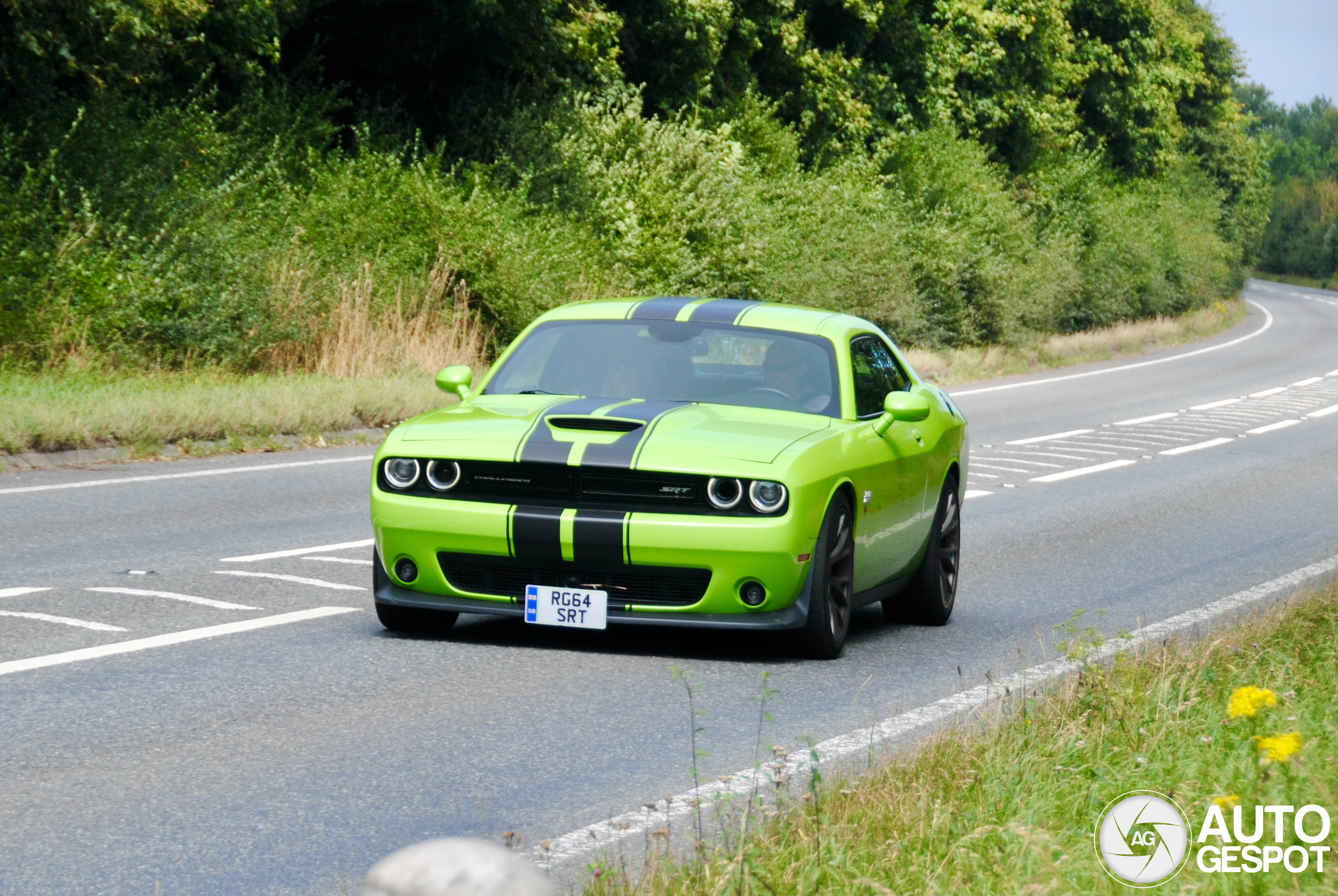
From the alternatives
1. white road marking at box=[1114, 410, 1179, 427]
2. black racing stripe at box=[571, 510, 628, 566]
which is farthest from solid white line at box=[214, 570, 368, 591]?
white road marking at box=[1114, 410, 1179, 427]

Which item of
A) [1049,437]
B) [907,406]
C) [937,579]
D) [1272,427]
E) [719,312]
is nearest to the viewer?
[907,406]

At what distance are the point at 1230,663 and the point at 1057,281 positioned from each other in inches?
1655

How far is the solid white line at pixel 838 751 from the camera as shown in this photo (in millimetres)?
4918

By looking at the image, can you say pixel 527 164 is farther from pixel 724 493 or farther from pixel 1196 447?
pixel 724 493

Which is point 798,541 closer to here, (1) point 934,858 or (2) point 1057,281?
(1) point 934,858

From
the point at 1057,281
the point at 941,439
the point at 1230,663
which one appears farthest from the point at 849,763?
the point at 1057,281

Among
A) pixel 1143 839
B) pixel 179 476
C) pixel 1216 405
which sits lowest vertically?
pixel 1216 405

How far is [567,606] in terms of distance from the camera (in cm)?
753

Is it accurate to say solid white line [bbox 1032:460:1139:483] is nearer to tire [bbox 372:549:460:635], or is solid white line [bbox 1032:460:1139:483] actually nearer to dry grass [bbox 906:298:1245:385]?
tire [bbox 372:549:460:635]

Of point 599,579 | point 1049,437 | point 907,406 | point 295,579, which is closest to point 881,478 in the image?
point 907,406

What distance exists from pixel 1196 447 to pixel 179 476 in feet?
40.8

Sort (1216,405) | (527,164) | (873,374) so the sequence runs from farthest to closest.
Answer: (1216,405), (527,164), (873,374)

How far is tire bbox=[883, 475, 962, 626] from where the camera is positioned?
9211mm

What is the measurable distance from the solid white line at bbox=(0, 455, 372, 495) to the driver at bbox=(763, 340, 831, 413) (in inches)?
262
